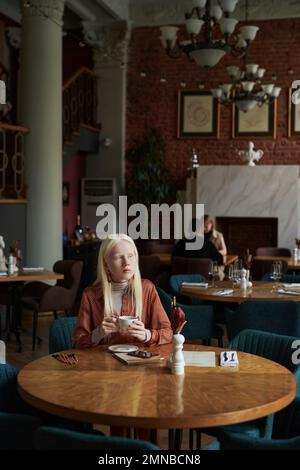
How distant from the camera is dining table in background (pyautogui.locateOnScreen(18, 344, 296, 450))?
223cm

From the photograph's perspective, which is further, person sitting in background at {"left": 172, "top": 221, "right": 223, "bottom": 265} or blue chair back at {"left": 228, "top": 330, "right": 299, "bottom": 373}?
person sitting in background at {"left": 172, "top": 221, "right": 223, "bottom": 265}

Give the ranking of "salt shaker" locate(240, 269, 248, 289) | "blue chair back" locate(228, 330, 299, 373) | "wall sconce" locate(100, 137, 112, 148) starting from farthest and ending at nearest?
"wall sconce" locate(100, 137, 112, 148)
"salt shaker" locate(240, 269, 248, 289)
"blue chair back" locate(228, 330, 299, 373)

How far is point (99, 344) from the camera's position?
10.9ft

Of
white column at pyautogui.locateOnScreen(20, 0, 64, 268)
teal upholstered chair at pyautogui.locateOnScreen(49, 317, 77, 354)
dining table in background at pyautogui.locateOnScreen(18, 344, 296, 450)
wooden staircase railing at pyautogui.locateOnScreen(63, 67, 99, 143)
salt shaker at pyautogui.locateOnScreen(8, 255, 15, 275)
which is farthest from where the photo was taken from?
wooden staircase railing at pyautogui.locateOnScreen(63, 67, 99, 143)

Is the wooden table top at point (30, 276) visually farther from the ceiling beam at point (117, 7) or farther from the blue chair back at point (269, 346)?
the ceiling beam at point (117, 7)

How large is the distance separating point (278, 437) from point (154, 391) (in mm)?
822

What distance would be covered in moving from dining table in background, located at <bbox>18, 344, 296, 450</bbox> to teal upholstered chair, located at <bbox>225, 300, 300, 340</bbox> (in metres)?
1.61

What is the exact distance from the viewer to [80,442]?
1.92 m

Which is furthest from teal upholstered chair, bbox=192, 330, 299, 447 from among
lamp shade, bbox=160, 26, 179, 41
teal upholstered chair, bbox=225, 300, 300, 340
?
lamp shade, bbox=160, 26, 179, 41

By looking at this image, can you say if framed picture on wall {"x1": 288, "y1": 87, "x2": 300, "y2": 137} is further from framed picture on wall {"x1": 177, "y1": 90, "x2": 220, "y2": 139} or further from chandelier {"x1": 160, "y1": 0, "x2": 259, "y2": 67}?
chandelier {"x1": 160, "y1": 0, "x2": 259, "y2": 67}

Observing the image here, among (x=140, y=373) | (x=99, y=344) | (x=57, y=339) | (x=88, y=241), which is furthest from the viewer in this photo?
(x=88, y=241)

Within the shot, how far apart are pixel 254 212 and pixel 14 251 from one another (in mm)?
5160
